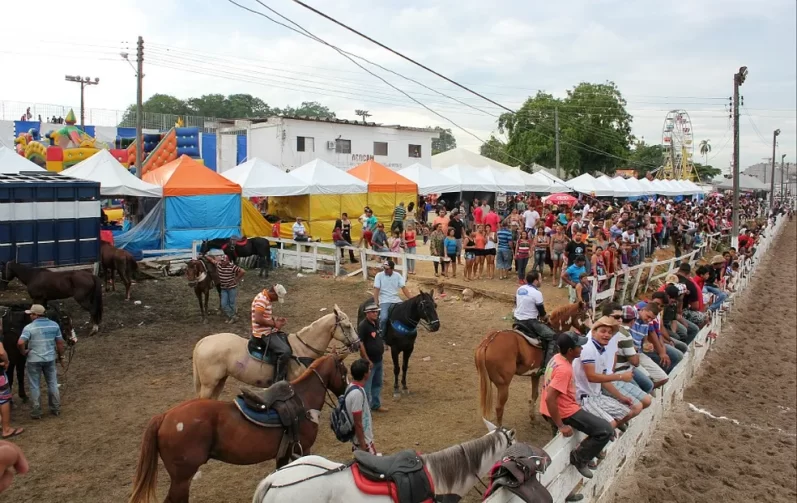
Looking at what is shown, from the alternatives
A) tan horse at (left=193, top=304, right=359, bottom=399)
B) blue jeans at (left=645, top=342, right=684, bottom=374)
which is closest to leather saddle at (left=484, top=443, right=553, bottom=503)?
tan horse at (left=193, top=304, right=359, bottom=399)

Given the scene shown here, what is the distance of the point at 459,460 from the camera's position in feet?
14.9

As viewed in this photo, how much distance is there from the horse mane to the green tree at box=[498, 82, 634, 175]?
2180 inches

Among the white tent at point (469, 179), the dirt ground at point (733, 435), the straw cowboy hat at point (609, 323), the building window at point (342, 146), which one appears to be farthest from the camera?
the building window at point (342, 146)

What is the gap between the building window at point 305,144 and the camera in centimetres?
3600

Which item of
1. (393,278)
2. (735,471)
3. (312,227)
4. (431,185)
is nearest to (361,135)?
(431,185)

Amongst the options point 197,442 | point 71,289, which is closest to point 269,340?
point 197,442

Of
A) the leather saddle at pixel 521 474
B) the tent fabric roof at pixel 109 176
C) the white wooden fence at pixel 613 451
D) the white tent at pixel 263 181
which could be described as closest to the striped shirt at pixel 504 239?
the white wooden fence at pixel 613 451

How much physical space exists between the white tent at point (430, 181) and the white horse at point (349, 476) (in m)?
20.7

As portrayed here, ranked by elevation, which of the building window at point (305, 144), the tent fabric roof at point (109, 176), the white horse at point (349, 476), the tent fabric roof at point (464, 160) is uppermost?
the building window at point (305, 144)

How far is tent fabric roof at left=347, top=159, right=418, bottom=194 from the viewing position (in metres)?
24.0

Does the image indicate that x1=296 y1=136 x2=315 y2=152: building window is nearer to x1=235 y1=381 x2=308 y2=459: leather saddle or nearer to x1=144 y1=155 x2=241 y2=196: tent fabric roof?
x1=144 y1=155 x2=241 y2=196: tent fabric roof

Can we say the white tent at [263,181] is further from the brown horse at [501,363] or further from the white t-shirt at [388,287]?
the brown horse at [501,363]

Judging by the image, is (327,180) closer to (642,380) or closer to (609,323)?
(642,380)

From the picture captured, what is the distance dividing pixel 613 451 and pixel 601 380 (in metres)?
1.38
